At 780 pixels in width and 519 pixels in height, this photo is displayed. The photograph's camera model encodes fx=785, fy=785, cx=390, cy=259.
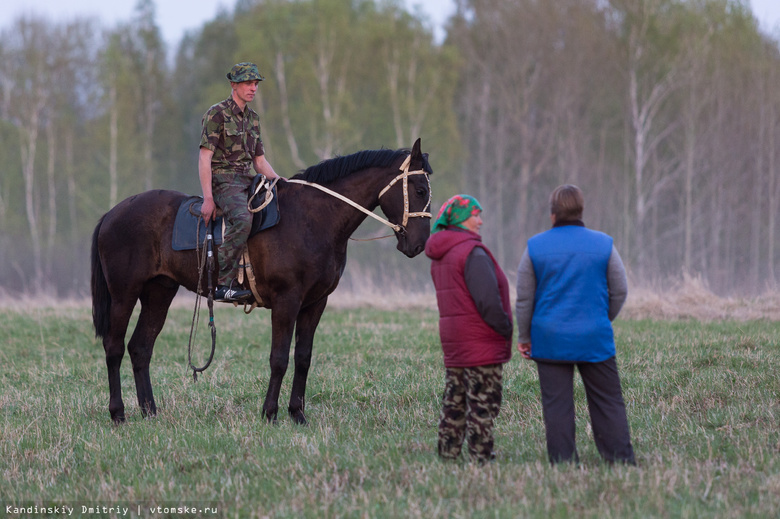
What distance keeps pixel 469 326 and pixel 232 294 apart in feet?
9.10

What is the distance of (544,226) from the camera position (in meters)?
39.3

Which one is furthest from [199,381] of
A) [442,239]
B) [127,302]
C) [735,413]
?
[735,413]

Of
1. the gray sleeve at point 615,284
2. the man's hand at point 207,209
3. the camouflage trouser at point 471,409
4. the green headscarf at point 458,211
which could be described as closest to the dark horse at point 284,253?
the man's hand at point 207,209

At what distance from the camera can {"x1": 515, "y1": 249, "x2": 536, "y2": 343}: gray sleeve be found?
515 centimetres

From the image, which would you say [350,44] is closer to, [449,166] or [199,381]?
[449,166]

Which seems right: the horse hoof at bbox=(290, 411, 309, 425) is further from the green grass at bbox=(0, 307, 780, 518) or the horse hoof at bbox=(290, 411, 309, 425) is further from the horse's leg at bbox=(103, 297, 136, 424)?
the horse's leg at bbox=(103, 297, 136, 424)

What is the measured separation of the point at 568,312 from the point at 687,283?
495 inches

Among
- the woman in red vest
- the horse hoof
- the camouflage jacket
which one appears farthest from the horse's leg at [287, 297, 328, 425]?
the woman in red vest

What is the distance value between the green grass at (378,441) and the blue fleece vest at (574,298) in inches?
29.5

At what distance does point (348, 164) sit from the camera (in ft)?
23.9

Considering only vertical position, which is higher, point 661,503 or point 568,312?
point 568,312

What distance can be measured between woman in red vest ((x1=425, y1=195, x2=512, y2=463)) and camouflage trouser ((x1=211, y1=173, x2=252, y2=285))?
227cm

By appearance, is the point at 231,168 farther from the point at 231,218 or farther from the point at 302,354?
the point at 302,354

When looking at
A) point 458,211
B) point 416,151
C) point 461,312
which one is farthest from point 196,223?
point 461,312
